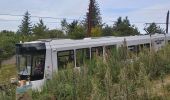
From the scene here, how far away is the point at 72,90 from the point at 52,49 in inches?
368

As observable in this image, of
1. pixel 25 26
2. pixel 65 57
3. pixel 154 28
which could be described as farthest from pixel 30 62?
pixel 25 26

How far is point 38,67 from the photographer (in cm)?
1819

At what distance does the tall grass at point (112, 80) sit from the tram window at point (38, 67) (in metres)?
6.31

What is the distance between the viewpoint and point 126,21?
259ft

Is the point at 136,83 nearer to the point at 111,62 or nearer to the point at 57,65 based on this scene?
the point at 111,62

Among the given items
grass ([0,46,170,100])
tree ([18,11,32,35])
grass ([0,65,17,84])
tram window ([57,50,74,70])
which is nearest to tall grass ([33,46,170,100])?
grass ([0,46,170,100])

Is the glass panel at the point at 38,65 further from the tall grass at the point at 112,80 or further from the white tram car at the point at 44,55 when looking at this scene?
the tall grass at the point at 112,80

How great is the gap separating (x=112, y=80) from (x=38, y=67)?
853 centimetres

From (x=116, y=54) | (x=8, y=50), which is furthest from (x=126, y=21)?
(x=116, y=54)

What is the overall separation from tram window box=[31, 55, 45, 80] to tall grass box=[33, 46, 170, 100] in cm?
631

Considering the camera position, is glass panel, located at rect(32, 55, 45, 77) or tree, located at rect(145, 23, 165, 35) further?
tree, located at rect(145, 23, 165, 35)

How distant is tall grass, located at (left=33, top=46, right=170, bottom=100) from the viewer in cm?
777

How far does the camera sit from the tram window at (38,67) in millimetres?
18013

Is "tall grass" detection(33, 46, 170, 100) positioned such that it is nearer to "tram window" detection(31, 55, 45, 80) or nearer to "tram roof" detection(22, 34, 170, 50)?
"tram window" detection(31, 55, 45, 80)
